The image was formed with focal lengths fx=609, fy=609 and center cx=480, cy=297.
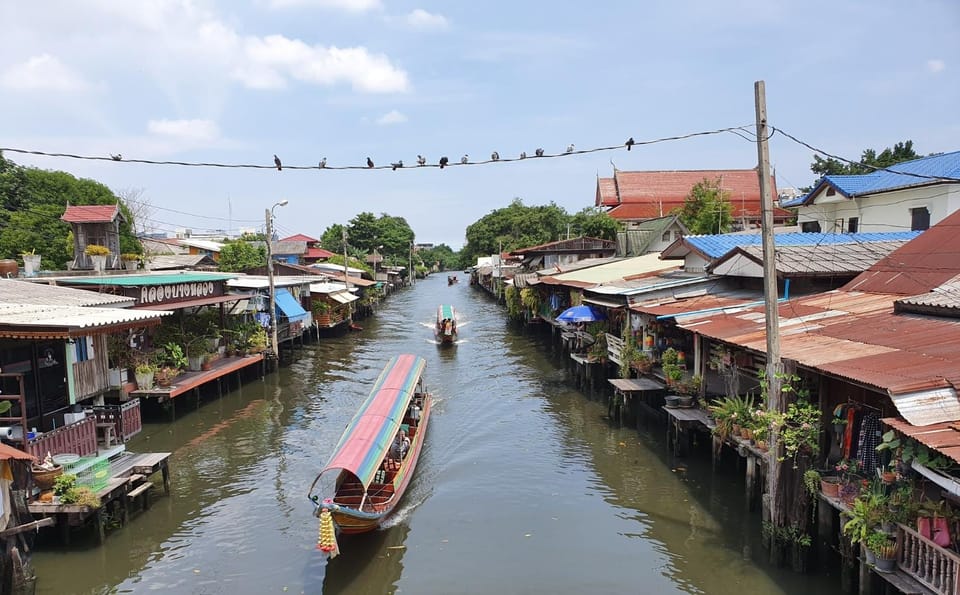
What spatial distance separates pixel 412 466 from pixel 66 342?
7.99 m

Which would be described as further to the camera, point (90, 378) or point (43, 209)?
point (43, 209)

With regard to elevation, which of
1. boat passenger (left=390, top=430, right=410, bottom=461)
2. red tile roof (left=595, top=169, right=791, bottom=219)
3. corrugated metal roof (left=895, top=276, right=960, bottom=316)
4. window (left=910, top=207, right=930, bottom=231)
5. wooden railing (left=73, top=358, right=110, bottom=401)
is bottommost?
boat passenger (left=390, top=430, right=410, bottom=461)

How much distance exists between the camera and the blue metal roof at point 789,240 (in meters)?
18.2

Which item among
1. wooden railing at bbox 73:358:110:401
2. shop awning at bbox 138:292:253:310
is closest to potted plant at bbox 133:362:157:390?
wooden railing at bbox 73:358:110:401

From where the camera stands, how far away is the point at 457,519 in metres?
12.2

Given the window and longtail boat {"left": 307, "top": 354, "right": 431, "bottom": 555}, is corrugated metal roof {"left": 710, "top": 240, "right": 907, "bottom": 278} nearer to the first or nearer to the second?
the window

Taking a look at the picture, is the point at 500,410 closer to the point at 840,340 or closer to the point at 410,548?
the point at 410,548

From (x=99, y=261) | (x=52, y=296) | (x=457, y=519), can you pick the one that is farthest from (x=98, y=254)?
(x=457, y=519)

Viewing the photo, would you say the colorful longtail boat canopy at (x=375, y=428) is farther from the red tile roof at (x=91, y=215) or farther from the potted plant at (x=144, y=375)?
the red tile roof at (x=91, y=215)

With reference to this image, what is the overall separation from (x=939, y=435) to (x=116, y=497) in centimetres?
1257

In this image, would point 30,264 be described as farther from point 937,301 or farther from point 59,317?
point 937,301

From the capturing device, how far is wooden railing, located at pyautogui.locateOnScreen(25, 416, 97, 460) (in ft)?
34.4

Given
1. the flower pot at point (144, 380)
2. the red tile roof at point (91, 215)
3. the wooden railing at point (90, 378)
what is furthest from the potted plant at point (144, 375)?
the red tile roof at point (91, 215)

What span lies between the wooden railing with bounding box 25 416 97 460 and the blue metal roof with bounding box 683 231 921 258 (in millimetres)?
16510
